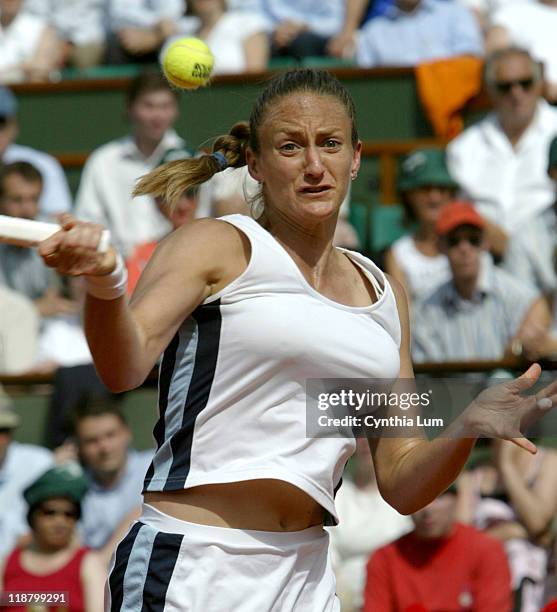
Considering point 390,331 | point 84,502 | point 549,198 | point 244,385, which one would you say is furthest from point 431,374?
point 244,385

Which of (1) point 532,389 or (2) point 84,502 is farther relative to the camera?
(2) point 84,502

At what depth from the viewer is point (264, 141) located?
2973mm

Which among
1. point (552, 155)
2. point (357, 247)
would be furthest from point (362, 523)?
point (552, 155)

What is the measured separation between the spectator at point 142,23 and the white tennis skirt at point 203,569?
6435 millimetres

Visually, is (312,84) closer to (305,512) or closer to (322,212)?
(322,212)

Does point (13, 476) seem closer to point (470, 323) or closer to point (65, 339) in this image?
point (65, 339)

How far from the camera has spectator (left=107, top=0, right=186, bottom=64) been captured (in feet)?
29.1

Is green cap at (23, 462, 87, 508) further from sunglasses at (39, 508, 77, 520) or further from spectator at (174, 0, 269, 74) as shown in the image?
spectator at (174, 0, 269, 74)

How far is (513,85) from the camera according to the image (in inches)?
296

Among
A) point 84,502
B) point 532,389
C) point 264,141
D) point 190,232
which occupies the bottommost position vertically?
point 84,502

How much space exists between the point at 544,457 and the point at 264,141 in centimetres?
309

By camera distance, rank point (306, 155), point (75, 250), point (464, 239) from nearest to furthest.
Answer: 1. point (75, 250)
2. point (306, 155)
3. point (464, 239)

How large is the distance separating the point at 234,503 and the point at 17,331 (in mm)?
4131

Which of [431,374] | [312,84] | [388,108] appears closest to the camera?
[312,84]
